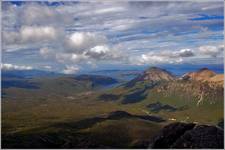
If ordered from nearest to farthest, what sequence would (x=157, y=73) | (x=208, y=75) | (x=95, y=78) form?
(x=95, y=78) < (x=208, y=75) < (x=157, y=73)

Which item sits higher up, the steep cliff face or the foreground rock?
the steep cliff face

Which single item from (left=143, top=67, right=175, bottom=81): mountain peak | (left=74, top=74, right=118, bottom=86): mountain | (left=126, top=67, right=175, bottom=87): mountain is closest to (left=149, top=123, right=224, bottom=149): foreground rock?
(left=143, top=67, right=175, bottom=81): mountain peak

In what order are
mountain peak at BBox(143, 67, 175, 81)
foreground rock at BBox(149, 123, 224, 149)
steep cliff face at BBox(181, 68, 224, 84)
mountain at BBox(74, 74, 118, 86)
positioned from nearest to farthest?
1. foreground rock at BBox(149, 123, 224, 149)
2. steep cliff face at BBox(181, 68, 224, 84)
3. mountain at BBox(74, 74, 118, 86)
4. mountain peak at BBox(143, 67, 175, 81)

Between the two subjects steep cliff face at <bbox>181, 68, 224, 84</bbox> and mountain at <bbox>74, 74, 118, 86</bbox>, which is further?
mountain at <bbox>74, 74, 118, 86</bbox>

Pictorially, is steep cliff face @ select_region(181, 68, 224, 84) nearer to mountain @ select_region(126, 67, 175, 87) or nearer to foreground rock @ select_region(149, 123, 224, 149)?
mountain @ select_region(126, 67, 175, 87)

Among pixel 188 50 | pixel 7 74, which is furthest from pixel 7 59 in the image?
pixel 188 50

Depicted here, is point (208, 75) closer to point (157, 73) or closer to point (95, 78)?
point (157, 73)

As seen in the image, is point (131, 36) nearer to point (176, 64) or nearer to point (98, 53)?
point (98, 53)

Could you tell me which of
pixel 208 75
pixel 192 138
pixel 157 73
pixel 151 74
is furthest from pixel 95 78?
pixel 151 74

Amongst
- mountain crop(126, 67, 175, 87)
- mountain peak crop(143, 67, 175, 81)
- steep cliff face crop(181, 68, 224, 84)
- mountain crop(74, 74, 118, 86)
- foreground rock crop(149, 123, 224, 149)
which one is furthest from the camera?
mountain crop(126, 67, 175, 87)
